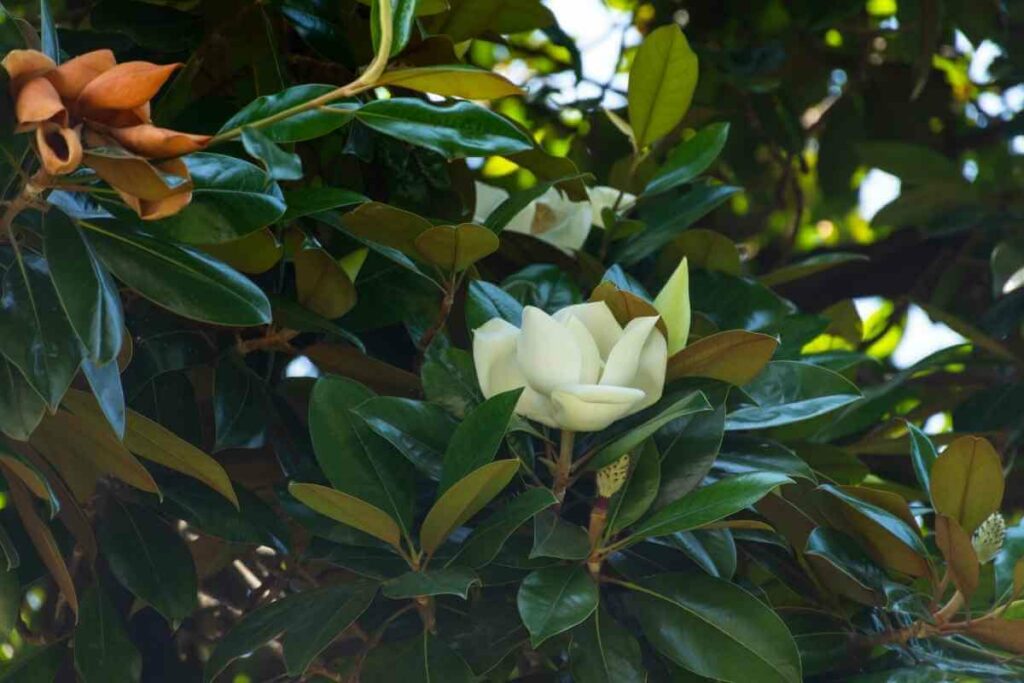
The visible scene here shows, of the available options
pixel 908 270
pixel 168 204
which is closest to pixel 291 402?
pixel 168 204

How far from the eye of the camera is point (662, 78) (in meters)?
1.03

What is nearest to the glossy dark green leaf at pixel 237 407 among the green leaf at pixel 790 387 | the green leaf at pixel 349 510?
the green leaf at pixel 349 510

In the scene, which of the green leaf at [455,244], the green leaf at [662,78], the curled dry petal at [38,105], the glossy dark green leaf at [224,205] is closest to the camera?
the curled dry petal at [38,105]

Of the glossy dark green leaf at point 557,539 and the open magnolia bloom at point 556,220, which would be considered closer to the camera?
the glossy dark green leaf at point 557,539

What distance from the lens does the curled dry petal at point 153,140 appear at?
62 centimetres

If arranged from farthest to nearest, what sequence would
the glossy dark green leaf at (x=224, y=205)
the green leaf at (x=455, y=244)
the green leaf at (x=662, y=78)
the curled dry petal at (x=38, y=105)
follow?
the green leaf at (x=662, y=78) < the green leaf at (x=455, y=244) < the glossy dark green leaf at (x=224, y=205) < the curled dry petal at (x=38, y=105)

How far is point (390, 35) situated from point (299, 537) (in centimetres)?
45

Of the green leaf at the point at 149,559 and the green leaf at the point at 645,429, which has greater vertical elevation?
the green leaf at the point at 645,429

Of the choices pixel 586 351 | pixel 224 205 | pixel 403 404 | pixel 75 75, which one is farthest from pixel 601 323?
pixel 75 75

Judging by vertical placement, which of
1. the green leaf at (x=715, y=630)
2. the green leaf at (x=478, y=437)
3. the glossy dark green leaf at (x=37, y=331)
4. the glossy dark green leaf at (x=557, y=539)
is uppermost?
the glossy dark green leaf at (x=37, y=331)

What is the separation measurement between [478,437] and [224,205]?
0.20 metres

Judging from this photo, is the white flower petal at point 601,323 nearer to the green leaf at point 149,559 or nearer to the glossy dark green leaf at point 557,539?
the glossy dark green leaf at point 557,539

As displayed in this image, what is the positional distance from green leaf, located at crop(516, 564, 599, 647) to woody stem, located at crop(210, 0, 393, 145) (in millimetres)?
299

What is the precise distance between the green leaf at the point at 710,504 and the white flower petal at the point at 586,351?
90 mm
